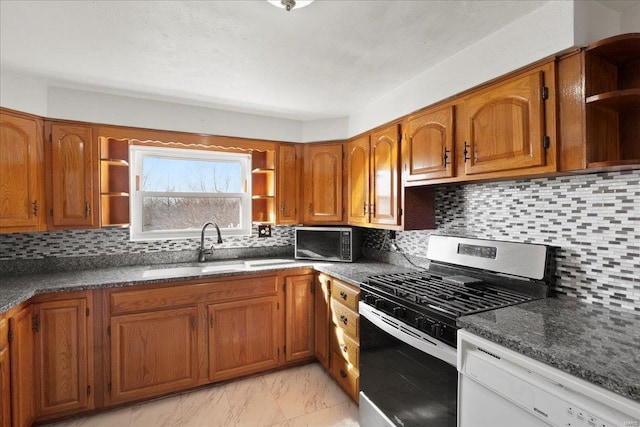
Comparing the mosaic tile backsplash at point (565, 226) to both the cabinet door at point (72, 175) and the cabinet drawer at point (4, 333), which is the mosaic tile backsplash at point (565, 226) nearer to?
the cabinet door at point (72, 175)

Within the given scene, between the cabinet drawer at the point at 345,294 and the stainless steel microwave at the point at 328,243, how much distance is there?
0.45m

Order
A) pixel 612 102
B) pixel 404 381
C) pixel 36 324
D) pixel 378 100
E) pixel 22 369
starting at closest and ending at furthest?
pixel 612 102
pixel 404 381
pixel 22 369
pixel 36 324
pixel 378 100

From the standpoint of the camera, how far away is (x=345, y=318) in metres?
2.27

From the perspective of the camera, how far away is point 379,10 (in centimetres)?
141

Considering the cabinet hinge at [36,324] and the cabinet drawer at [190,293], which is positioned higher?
the cabinet drawer at [190,293]

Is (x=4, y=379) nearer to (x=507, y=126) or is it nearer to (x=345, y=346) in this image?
(x=345, y=346)

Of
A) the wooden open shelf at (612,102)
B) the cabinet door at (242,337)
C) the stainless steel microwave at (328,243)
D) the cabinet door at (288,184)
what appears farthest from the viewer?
the cabinet door at (288,184)

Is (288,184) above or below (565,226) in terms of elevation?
above

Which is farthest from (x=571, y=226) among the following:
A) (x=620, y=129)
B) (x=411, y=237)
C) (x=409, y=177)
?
(x=411, y=237)

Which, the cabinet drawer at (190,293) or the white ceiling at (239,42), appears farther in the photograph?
the cabinet drawer at (190,293)

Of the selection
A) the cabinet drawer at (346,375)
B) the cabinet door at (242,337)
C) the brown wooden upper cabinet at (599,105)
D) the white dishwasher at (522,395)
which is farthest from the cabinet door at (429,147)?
the cabinet door at (242,337)

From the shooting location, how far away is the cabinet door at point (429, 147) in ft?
6.09

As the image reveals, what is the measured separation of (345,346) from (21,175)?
2484mm

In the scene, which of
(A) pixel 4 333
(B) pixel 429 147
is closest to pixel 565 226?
(B) pixel 429 147
